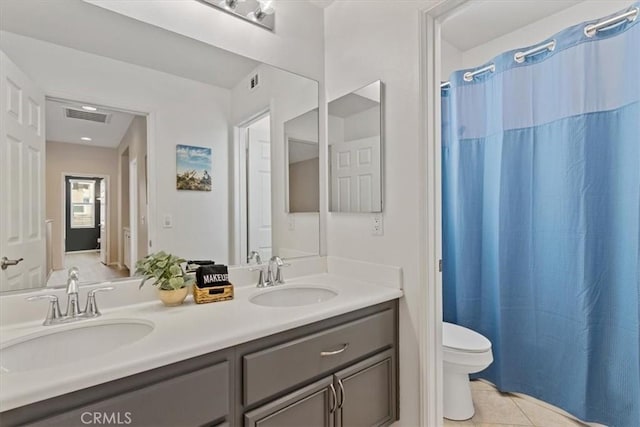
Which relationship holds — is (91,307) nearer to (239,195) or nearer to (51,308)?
(51,308)

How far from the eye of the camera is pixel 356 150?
1.77 m

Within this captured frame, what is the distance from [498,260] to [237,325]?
70.5 inches

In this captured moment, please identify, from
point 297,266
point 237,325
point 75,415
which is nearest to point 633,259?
point 297,266

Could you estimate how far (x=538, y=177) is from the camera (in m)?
1.92

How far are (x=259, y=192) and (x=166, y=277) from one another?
71cm

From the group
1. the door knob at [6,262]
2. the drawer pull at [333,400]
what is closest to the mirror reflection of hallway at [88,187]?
the door knob at [6,262]

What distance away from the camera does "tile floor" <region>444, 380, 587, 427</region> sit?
1.78 meters

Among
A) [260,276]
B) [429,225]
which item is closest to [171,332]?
[260,276]

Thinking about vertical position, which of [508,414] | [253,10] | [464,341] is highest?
[253,10]

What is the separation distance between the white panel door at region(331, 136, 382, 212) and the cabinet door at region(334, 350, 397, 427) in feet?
2.36

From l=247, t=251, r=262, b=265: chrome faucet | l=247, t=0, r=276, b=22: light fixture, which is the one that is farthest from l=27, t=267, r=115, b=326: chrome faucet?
l=247, t=0, r=276, b=22: light fixture

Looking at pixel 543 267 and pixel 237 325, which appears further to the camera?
pixel 543 267

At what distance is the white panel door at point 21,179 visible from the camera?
43.3 inches

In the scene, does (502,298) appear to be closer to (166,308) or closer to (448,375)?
(448,375)
